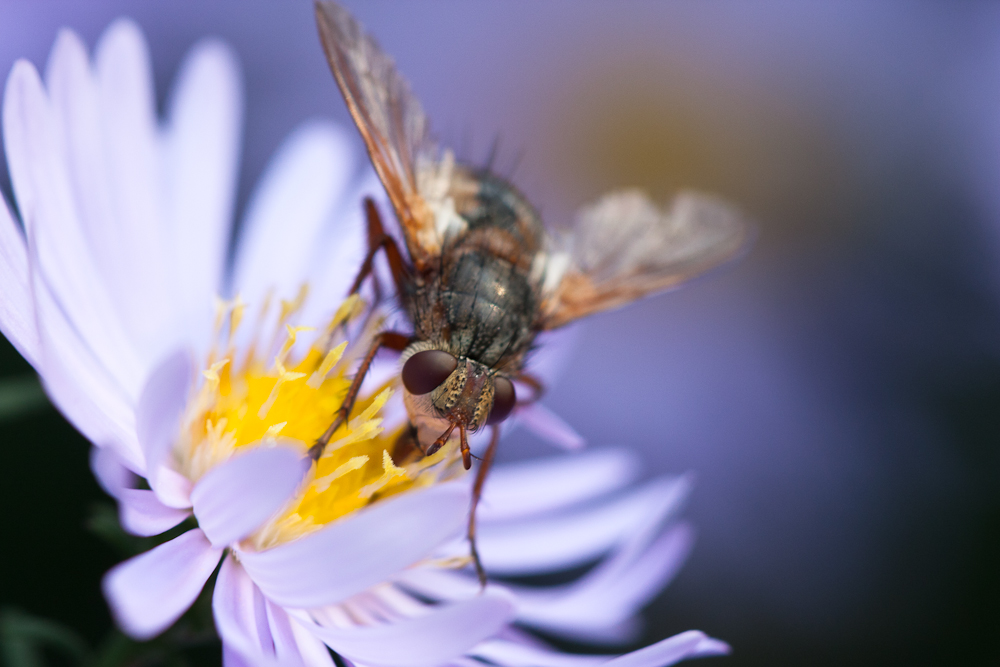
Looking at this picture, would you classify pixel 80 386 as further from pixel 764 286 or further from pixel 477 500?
pixel 764 286

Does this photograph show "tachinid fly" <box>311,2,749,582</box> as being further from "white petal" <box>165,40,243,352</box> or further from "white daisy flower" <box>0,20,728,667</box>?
"white petal" <box>165,40,243,352</box>

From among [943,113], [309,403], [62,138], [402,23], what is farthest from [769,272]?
[62,138]

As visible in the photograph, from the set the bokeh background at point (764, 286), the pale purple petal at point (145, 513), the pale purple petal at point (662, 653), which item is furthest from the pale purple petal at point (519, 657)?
the bokeh background at point (764, 286)

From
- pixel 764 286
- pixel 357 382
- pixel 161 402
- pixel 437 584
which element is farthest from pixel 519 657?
pixel 764 286

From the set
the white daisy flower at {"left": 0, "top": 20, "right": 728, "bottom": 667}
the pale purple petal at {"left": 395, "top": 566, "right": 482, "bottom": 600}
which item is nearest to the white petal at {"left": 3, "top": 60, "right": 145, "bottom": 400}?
the white daisy flower at {"left": 0, "top": 20, "right": 728, "bottom": 667}

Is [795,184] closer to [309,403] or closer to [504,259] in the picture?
[504,259]
